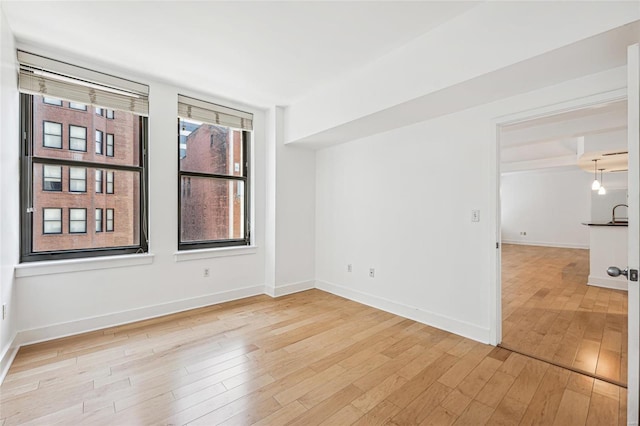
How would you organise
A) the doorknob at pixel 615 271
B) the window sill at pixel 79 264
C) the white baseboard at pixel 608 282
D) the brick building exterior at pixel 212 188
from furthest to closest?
the white baseboard at pixel 608 282 → the brick building exterior at pixel 212 188 → the window sill at pixel 79 264 → the doorknob at pixel 615 271

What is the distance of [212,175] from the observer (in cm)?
375

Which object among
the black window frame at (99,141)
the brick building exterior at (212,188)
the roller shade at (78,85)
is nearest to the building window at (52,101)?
the roller shade at (78,85)

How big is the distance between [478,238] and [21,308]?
4.21 meters

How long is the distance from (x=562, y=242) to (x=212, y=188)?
34.4 feet

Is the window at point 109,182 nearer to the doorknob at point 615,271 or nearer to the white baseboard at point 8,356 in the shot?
the white baseboard at point 8,356

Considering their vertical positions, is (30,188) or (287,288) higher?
(30,188)

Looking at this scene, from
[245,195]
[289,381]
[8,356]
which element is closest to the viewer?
[289,381]

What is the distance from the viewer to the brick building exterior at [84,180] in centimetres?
267

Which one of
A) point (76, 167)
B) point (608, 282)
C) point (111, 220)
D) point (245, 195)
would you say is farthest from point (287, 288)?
point (608, 282)

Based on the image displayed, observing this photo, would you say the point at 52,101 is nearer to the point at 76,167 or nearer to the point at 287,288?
the point at 76,167

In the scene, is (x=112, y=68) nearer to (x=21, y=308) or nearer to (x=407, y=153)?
(x=21, y=308)

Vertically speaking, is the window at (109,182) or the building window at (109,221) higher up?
the window at (109,182)

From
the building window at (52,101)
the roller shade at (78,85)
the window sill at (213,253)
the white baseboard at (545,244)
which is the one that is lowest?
the white baseboard at (545,244)

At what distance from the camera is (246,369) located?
7.16 feet
